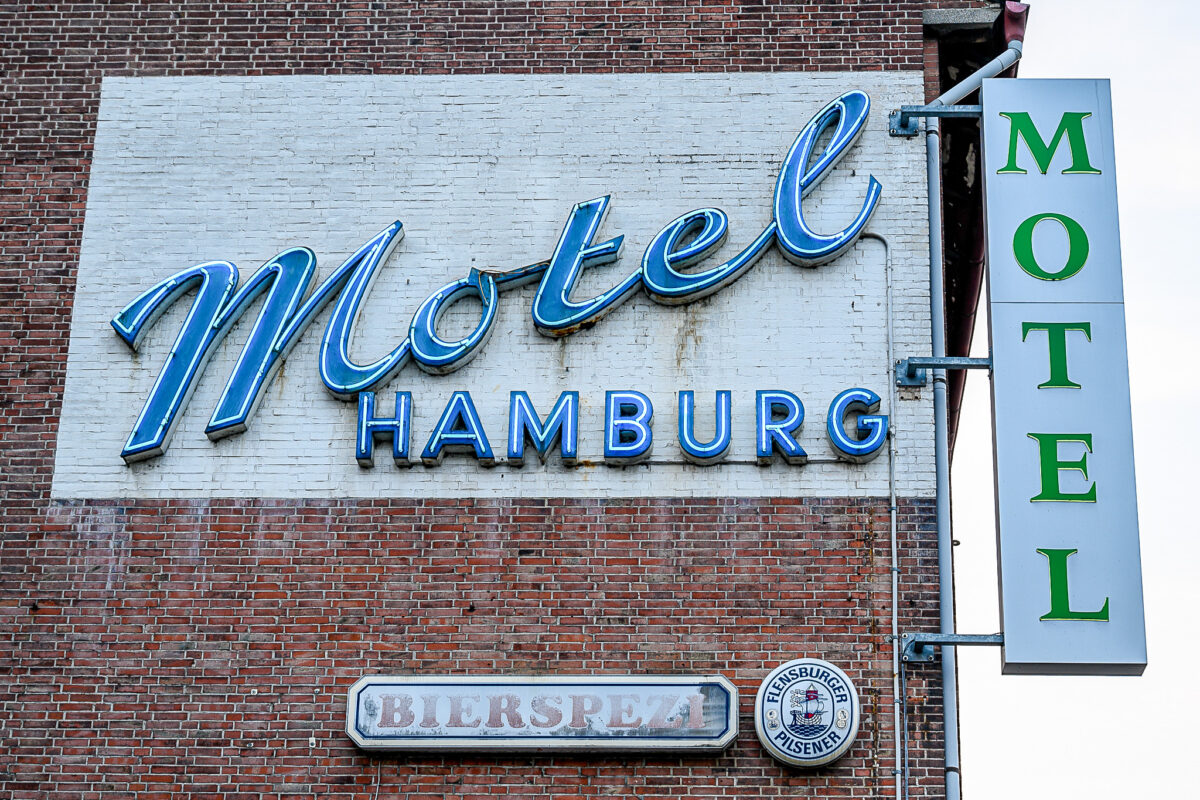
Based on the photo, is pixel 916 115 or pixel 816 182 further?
pixel 916 115

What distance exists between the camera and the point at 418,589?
13.4 metres

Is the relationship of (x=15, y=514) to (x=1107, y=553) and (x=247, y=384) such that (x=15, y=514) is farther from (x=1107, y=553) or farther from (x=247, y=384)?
(x=1107, y=553)

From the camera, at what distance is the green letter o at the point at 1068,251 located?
45.3 feet

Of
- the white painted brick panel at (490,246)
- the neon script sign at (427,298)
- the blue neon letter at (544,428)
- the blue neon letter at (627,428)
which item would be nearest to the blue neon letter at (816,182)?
the neon script sign at (427,298)

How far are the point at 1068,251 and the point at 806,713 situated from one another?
440 cm

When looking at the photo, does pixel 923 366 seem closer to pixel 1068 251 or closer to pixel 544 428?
pixel 1068 251

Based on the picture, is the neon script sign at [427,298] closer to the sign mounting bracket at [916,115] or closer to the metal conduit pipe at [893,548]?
the metal conduit pipe at [893,548]

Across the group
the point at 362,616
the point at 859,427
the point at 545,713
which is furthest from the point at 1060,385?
the point at 362,616

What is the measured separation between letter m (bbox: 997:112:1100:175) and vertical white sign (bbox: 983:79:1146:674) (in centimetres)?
1

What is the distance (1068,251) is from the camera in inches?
546

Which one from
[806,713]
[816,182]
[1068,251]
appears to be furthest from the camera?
[816,182]

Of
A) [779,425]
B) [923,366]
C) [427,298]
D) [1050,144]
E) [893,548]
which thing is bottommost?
[893,548]

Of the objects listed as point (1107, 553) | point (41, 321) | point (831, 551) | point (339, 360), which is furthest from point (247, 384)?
point (1107, 553)

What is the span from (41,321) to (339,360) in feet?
8.87
